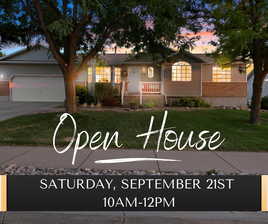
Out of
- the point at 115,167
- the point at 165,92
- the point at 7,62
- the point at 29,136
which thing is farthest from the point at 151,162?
the point at 7,62

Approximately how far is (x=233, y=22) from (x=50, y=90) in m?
16.1

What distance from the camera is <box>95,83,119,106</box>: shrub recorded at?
18938mm

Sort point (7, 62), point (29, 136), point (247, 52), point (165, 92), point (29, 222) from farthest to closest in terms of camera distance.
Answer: point (7, 62) → point (165, 92) → point (247, 52) → point (29, 136) → point (29, 222)

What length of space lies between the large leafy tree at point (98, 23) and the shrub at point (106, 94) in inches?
207

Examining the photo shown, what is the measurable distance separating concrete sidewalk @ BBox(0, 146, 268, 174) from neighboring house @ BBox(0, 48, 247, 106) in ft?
38.8

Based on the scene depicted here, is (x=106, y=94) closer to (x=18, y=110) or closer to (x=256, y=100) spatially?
(x=18, y=110)

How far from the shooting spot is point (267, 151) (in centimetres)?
796

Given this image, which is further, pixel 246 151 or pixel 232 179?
pixel 246 151

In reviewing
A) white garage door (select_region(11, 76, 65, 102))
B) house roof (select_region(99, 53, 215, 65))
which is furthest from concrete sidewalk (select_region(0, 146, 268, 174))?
white garage door (select_region(11, 76, 65, 102))

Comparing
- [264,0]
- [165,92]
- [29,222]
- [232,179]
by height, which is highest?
[264,0]

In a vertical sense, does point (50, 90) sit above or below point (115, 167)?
above

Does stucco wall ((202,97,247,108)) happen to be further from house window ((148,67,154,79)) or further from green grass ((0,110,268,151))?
green grass ((0,110,268,151))

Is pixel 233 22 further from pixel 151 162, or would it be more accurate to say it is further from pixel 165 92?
pixel 165 92

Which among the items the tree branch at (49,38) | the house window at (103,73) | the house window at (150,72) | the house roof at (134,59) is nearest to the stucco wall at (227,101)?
the house roof at (134,59)
